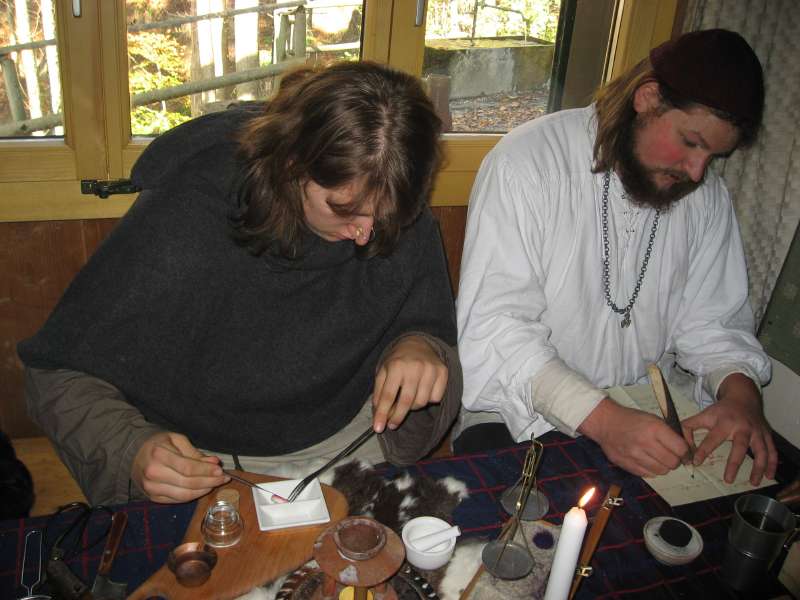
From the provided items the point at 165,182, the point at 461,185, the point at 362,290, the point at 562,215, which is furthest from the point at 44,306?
the point at 562,215

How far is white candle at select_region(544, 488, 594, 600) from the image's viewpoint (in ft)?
3.12

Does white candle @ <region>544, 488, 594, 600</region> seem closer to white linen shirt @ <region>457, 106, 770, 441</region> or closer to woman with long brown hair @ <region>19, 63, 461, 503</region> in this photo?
woman with long brown hair @ <region>19, 63, 461, 503</region>

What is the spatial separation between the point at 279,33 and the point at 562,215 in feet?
3.86

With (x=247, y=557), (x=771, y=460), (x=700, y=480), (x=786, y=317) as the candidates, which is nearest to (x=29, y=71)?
(x=247, y=557)

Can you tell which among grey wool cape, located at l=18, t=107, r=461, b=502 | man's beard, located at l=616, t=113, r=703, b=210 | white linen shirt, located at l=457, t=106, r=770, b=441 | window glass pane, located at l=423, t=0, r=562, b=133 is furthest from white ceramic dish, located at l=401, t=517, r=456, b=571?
window glass pane, located at l=423, t=0, r=562, b=133

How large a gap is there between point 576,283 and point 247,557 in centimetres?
113

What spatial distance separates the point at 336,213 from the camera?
131 cm

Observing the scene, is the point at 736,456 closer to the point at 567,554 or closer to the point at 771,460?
the point at 771,460

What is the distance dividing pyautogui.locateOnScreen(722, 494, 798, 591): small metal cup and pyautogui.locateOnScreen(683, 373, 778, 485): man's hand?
175 millimetres

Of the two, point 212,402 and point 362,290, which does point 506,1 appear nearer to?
point 362,290

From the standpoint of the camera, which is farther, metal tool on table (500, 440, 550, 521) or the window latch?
the window latch

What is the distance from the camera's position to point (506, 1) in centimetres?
252

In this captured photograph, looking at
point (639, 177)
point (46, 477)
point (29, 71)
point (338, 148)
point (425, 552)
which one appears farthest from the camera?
point (46, 477)

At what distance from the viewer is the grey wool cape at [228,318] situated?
4.38 feet
